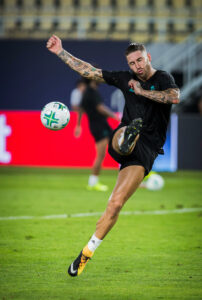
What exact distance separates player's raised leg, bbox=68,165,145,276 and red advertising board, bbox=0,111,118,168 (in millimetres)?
11816

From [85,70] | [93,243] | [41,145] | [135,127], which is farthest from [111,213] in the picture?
[41,145]

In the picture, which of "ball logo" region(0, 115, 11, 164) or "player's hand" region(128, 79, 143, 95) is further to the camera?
"ball logo" region(0, 115, 11, 164)

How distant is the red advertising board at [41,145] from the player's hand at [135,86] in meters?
11.8

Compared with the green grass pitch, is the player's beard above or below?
above

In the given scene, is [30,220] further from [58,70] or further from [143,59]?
[58,70]

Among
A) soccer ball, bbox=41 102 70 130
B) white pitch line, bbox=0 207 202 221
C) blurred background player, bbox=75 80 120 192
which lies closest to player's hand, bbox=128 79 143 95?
soccer ball, bbox=41 102 70 130

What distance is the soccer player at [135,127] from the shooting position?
15.9ft

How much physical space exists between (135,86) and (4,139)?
1242cm

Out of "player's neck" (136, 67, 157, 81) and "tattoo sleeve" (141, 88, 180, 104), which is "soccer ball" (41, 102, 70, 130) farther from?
"tattoo sleeve" (141, 88, 180, 104)

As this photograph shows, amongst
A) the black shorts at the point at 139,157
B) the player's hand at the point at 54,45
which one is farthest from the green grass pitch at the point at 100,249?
the player's hand at the point at 54,45

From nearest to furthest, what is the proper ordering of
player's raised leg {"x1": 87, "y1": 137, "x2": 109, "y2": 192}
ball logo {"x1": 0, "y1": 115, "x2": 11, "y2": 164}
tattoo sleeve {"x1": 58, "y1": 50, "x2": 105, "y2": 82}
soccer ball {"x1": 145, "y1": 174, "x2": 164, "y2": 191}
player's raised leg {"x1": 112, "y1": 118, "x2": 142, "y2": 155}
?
1. player's raised leg {"x1": 112, "y1": 118, "x2": 142, "y2": 155}
2. tattoo sleeve {"x1": 58, "y1": 50, "x2": 105, "y2": 82}
3. player's raised leg {"x1": 87, "y1": 137, "x2": 109, "y2": 192}
4. soccer ball {"x1": 145, "y1": 174, "x2": 164, "y2": 191}
5. ball logo {"x1": 0, "y1": 115, "x2": 11, "y2": 164}

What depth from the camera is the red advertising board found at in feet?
55.9

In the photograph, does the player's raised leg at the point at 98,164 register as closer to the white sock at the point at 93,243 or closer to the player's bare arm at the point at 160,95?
the player's bare arm at the point at 160,95

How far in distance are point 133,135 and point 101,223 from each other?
84 cm
